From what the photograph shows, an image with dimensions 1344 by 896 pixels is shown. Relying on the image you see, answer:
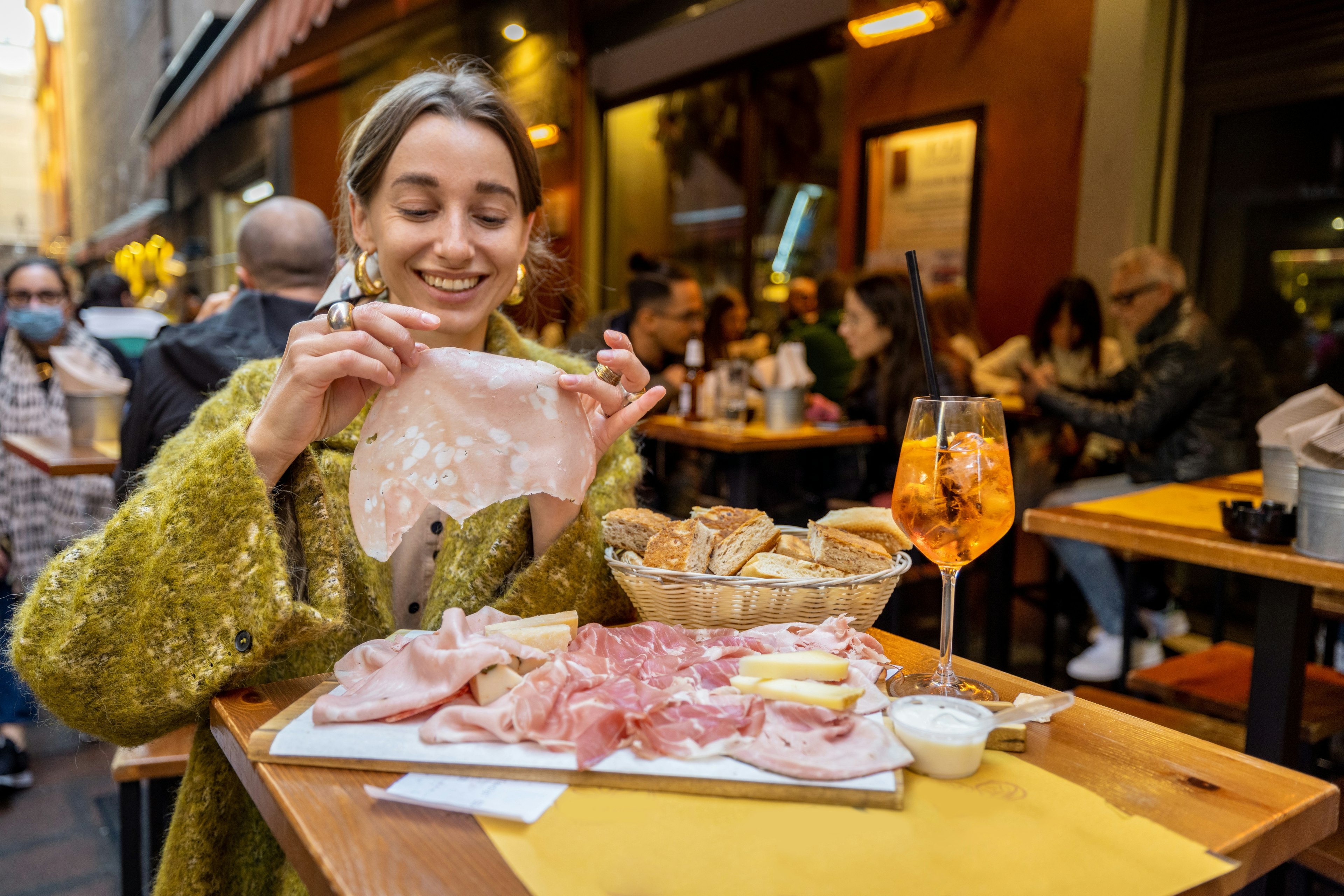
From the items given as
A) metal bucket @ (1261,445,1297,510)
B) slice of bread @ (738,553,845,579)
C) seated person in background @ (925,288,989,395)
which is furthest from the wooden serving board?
seated person in background @ (925,288,989,395)

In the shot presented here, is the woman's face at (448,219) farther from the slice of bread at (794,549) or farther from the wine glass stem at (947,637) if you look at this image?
the wine glass stem at (947,637)

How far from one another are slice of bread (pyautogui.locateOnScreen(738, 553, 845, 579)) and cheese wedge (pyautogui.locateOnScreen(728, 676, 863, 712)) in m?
0.25

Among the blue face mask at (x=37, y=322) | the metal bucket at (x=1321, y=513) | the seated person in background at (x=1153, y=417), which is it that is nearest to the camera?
the metal bucket at (x=1321, y=513)

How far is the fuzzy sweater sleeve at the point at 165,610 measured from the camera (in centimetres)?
102

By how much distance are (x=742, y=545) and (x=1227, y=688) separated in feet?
6.06

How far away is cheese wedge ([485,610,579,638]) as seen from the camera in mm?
1031

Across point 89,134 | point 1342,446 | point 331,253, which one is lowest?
point 1342,446

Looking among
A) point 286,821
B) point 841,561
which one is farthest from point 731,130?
point 286,821

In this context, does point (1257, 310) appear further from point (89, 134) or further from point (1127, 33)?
point (89, 134)

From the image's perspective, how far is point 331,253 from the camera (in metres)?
3.21

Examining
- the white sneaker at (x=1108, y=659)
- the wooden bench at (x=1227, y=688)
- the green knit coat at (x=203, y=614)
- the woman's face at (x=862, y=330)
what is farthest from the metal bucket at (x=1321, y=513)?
the woman's face at (x=862, y=330)

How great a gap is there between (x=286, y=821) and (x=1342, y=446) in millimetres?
1908

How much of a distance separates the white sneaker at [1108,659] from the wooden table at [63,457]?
12.4 feet

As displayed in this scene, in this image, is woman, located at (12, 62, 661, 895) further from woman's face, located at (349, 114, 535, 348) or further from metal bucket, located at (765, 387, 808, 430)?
metal bucket, located at (765, 387, 808, 430)
